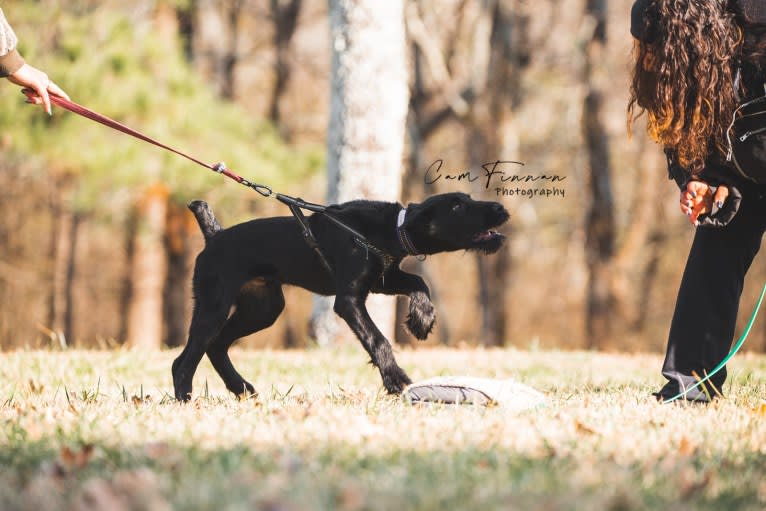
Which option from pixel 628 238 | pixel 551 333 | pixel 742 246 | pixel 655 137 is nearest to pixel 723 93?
pixel 655 137

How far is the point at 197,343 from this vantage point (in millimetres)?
4801

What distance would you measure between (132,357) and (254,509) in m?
4.81

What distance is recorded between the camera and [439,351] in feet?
27.5

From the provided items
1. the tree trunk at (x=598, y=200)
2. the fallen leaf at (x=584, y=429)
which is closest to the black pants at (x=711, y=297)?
the fallen leaf at (x=584, y=429)

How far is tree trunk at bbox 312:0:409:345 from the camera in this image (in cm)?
816

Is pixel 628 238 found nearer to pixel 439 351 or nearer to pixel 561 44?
pixel 561 44

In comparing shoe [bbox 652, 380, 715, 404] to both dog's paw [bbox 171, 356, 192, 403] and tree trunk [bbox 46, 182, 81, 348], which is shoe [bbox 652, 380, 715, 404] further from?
tree trunk [bbox 46, 182, 81, 348]

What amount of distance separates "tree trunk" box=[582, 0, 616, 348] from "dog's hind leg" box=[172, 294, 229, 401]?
12251mm

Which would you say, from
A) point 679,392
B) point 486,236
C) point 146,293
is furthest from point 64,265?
point 679,392

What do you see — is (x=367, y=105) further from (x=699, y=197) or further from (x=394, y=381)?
(x=699, y=197)

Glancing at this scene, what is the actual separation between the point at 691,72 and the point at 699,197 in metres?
0.51

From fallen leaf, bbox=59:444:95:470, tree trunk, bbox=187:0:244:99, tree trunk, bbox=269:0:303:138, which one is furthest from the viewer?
tree trunk, bbox=269:0:303:138

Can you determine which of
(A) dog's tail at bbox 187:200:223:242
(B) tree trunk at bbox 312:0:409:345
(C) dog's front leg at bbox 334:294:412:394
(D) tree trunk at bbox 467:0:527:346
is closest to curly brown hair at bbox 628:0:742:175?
(C) dog's front leg at bbox 334:294:412:394

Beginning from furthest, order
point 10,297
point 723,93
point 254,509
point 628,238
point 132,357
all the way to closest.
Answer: point 10,297
point 628,238
point 132,357
point 723,93
point 254,509
